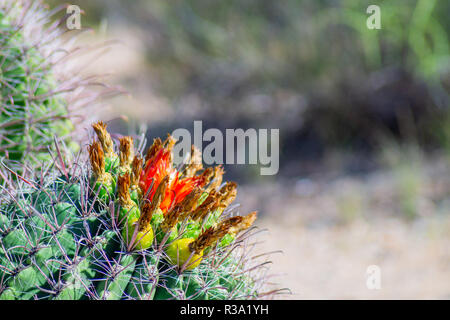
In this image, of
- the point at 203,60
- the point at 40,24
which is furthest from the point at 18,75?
the point at 203,60

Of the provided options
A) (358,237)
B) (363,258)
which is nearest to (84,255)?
(363,258)

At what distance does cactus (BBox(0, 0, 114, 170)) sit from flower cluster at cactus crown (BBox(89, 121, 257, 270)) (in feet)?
2.05

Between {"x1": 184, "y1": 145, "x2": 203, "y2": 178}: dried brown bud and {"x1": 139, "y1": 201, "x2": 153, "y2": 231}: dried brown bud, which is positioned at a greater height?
{"x1": 184, "y1": 145, "x2": 203, "y2": 178}: dried brown bud

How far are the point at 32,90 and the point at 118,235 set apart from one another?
922mm

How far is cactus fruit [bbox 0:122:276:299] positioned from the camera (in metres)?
1.46

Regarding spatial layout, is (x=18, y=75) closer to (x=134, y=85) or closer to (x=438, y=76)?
(x=438, y=76)

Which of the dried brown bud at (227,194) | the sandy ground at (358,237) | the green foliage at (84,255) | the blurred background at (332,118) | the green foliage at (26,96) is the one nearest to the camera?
the green foliage at (84,255)

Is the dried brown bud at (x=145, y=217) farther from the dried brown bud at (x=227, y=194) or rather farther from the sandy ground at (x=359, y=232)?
the sandy ground at (x=359, y=232)

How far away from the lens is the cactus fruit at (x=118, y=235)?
4.78ft

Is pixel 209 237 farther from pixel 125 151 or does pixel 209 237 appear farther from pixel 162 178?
pixel 125 151

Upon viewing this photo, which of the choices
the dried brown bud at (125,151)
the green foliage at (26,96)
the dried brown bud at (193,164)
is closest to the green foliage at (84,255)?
the dried brown bud at (125,151)

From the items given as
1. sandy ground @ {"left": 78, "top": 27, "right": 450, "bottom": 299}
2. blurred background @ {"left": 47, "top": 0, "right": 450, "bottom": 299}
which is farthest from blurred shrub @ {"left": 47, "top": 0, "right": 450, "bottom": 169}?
sandy ground @ {"left": 78, "top": 27, "right": 450, "bottom": 299}

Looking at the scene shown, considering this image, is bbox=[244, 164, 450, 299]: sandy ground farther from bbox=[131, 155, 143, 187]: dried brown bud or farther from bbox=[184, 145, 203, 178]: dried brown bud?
bbox=[131, 155, 143, 187]: dried brown bud

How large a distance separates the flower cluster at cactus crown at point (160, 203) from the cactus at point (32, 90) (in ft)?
2.05
